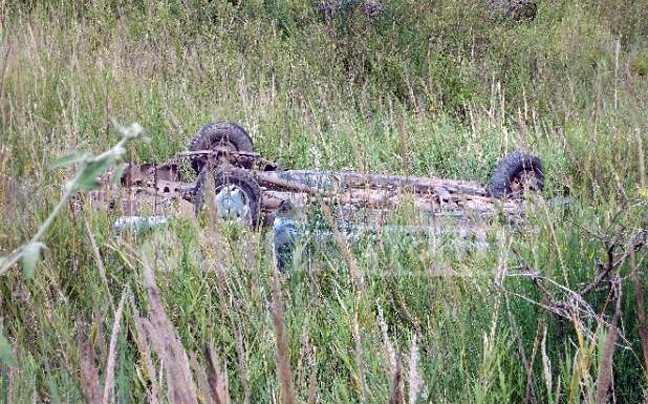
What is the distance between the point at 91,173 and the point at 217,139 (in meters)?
3.65

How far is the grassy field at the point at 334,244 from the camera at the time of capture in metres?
1.40

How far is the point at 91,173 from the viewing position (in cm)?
46

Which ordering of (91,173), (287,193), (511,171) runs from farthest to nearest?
1. (511,171)
2. (287,193)
3. (91,173)

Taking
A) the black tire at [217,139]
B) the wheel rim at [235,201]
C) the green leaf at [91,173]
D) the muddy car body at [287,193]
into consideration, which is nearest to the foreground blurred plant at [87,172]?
the green leaf at [91,173]

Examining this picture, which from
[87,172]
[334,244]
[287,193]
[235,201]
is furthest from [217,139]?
[87,172]

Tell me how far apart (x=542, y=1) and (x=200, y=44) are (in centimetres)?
571

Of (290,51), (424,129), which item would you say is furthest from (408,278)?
(290,51)

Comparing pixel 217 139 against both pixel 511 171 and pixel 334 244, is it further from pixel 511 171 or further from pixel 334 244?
pixel 334 244

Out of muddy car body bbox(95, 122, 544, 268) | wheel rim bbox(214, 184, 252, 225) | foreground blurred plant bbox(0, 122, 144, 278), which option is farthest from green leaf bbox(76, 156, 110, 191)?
wheel rim bbox(214, 184, 252, 225)

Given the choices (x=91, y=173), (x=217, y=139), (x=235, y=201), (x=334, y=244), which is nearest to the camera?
(x=91, y=173)

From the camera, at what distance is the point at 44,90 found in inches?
177

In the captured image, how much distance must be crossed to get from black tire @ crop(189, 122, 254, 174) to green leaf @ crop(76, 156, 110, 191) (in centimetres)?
335

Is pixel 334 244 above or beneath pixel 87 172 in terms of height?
beneath

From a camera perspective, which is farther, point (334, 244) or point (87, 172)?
point (334, 244)
